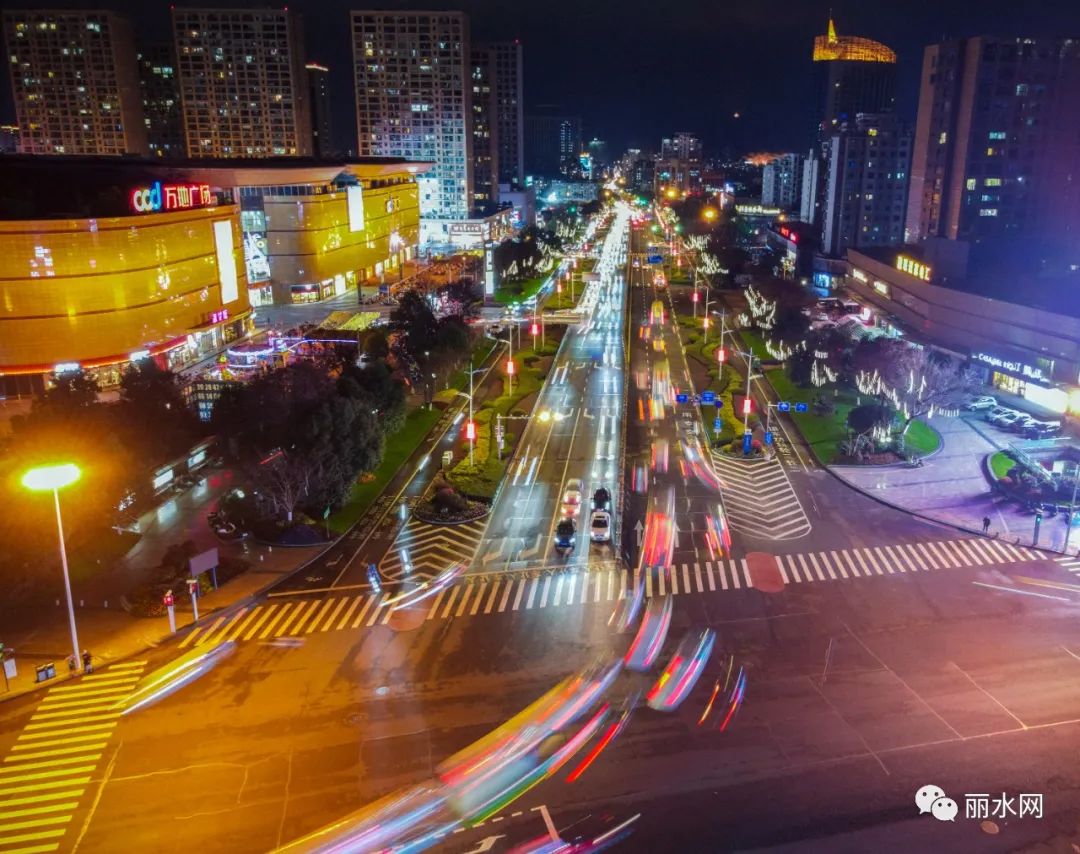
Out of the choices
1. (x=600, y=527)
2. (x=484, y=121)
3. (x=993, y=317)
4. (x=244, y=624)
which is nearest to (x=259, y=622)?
(x=244, y=624)

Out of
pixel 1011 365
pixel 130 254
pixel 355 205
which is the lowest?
pixel 1011 365

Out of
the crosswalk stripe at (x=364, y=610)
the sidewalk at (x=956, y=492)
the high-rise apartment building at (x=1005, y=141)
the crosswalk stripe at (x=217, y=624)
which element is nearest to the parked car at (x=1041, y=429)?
the sidewalk at (x=956, y=492)

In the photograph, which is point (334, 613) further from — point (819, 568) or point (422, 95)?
point (422, 95)

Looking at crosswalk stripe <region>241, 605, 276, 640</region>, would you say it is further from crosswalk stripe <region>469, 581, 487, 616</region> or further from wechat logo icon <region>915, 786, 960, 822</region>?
wechat logo icon <region>915, 786, 960, 822</region>

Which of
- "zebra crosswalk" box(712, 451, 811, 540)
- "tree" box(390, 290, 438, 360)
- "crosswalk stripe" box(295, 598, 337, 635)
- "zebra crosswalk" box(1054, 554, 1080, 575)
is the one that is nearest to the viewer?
"crosswalk stripe" box(295, 598, 337, 635)

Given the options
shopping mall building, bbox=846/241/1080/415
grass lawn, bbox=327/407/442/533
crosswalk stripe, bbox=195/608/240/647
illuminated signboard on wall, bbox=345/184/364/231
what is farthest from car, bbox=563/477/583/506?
illuminated signboard on wall, bbox=345/184/364/231

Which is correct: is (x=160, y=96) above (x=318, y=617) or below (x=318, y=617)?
above

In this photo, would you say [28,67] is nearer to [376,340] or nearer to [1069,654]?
[376,340]
